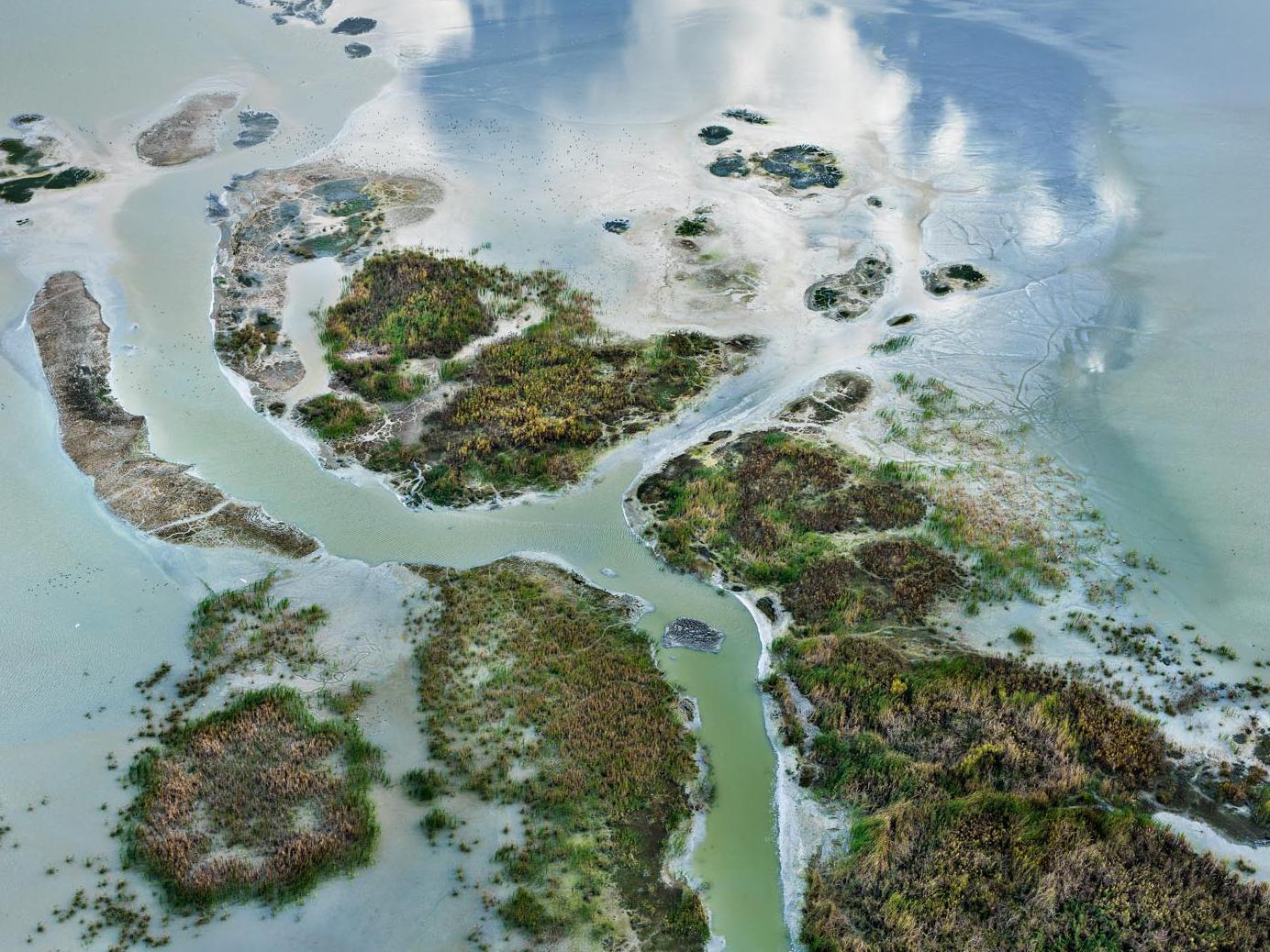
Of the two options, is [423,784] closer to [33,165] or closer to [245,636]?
[245,636]

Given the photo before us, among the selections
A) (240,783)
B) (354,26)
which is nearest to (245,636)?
(240,783)

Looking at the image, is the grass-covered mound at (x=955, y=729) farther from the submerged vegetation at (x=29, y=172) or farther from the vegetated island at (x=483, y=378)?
the submerged vegetation at (x=29, y=172)

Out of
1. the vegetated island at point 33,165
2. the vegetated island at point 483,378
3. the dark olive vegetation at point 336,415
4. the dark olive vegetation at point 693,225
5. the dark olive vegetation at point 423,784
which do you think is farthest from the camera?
the vegetated island at point 33,165

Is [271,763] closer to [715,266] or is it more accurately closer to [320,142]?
[715,266]

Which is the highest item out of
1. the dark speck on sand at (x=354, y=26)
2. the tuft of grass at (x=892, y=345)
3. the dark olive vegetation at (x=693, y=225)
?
the dark speck on sand at (x=354, y=26)

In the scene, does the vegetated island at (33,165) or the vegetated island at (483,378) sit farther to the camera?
the vegetated island at (33,165)

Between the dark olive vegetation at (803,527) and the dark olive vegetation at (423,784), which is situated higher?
the dark olive vegetation at (803,527)

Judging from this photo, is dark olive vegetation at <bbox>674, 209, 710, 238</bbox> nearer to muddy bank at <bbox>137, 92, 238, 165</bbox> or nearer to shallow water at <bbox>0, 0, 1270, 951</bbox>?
shallow water at <bbox>0, 0, 1270, 951</bbox>

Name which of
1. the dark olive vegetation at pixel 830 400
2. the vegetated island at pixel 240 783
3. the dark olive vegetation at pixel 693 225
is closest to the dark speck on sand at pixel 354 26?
the dark olive vegetation at pixel 693 225
